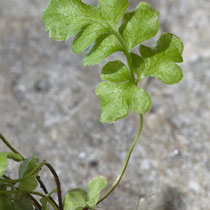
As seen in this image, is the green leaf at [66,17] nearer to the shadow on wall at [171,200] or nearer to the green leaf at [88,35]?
the green leaf at [88,35]

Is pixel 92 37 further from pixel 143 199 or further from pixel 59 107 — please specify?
pixel 59 107

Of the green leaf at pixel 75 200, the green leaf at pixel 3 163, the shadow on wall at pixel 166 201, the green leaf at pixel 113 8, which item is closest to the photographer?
the green leaf at pixel 3 163

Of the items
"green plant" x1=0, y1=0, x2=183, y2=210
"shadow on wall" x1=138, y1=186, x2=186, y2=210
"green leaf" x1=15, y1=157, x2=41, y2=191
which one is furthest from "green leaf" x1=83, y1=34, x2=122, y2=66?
"shadow on wall" x1=138, y1=186, x2=186, y2=210

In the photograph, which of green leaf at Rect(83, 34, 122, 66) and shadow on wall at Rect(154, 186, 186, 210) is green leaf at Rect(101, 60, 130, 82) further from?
shadow on wall at Rect(154, 186, 186, 210)

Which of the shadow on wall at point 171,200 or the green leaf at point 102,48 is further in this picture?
the shadow on wall at point 171,200

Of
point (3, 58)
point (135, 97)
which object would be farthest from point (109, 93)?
point (3, 58)

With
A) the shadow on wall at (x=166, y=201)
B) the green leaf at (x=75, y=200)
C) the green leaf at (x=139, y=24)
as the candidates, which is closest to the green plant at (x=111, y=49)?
the green leaf at (x=139, y=24)

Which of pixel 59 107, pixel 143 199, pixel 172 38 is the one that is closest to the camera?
pixel 172 38
